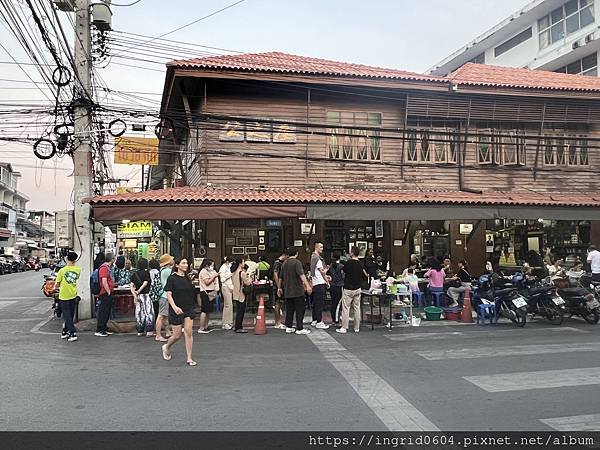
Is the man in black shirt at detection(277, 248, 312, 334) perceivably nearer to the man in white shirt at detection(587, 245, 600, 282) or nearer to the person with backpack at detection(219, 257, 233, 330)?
the person with backpack at detection(219, 257, 233, 330)

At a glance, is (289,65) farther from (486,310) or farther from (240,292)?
(486,310)

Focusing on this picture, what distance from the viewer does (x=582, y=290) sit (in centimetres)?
1181

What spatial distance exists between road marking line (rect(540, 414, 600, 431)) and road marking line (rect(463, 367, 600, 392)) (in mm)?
1072

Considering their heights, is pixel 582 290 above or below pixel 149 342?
above

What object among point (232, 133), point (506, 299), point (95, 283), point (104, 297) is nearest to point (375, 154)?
point (232, 133)

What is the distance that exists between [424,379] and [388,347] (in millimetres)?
2322

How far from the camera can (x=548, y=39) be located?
30.5 meters

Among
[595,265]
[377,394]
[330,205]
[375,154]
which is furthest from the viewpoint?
[375,154]

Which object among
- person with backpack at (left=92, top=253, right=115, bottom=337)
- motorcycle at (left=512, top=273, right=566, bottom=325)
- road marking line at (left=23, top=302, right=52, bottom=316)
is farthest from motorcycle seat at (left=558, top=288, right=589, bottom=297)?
road marking line at (left=23, top=302, right=52, bottom=316)

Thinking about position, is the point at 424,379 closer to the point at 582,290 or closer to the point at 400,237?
the point at 582,290

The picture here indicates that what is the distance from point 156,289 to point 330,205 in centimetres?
524

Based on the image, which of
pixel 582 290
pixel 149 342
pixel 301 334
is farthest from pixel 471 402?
pixel 582 290

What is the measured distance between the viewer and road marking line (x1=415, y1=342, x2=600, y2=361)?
827cm

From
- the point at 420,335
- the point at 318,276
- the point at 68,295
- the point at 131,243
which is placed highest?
the point at 131,243
